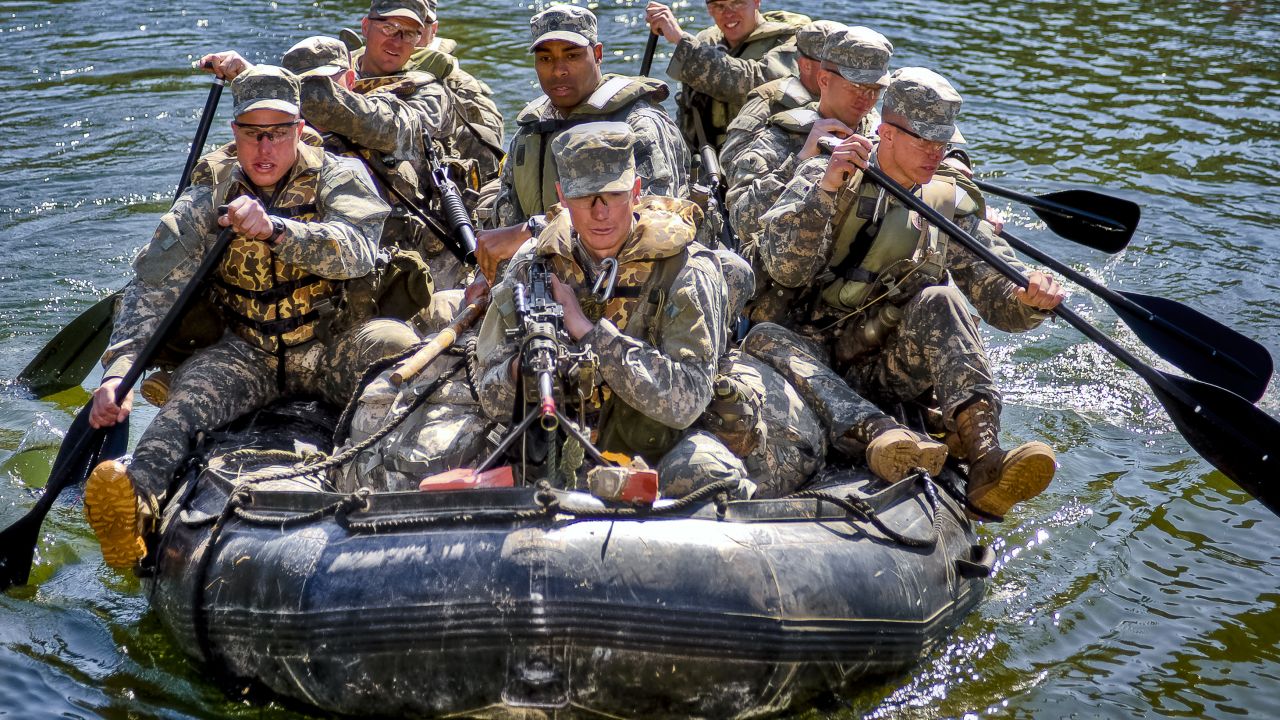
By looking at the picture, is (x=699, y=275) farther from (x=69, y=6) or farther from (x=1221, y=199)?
Answer: (x=69, y=6)

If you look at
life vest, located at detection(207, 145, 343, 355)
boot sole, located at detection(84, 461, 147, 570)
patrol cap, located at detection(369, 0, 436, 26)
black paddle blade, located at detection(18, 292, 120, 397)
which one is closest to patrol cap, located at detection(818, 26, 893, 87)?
life vest, located at detection(207, 145, 343, 355)

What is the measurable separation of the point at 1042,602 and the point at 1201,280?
4.12 m

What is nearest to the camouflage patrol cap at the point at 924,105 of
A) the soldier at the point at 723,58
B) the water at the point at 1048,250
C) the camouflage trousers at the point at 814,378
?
the camouflage trousers at the point at 814,378

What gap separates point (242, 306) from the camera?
5.38 meters

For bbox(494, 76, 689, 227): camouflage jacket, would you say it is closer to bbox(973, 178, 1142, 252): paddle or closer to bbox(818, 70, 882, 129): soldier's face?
bbox(818, 70, 882, 129): soldier's face

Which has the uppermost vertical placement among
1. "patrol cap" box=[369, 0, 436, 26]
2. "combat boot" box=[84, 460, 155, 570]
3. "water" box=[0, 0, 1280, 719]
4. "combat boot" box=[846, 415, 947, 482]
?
"patrol cap" box=[369, 0, 436, 26]

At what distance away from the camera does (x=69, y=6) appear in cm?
1425

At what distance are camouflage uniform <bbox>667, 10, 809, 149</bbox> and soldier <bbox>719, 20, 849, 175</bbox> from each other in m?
0.92

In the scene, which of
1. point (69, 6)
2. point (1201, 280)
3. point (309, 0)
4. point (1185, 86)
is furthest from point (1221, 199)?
point (69, 6)

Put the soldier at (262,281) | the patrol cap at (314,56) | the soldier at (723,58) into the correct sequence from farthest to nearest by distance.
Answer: the soldier at (723,58) < the patrol cap at (314,56) < the soldier at (262,281)

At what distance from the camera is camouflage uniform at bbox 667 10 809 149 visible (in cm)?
792

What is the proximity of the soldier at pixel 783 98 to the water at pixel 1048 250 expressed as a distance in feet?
6.51

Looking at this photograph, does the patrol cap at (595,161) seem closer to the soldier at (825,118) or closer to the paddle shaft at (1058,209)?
the soldier at (825,118)

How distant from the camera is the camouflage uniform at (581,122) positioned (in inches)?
245
